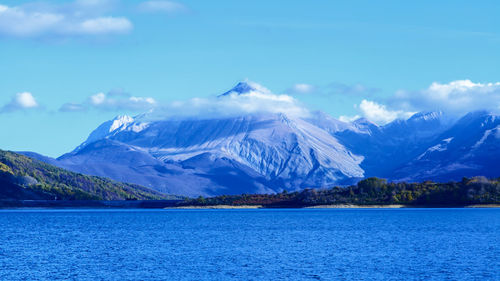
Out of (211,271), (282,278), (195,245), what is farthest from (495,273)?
(195,245)

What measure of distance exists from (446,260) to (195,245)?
144ft

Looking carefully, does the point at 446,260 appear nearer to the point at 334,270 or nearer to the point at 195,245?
the point at 334,270

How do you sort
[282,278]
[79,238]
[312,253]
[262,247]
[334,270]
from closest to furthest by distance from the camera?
[282,278], [334,270], [312,253], [262,247], [79,238]

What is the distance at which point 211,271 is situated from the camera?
90.5m

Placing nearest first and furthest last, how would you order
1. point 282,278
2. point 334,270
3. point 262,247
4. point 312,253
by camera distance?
point 282,278 < point 334,270 < point 312,253 < point 262,247

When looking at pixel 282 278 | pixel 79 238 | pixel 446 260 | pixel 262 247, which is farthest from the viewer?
pixel 79 238

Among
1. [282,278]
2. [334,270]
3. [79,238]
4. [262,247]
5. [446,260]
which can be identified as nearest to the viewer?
[282,278]

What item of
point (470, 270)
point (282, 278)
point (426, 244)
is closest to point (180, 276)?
point (282, 278)

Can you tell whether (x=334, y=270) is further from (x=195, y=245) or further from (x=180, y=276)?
(x=195, y=245)

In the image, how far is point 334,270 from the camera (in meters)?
90.4

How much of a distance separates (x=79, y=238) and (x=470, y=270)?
79.6 metres

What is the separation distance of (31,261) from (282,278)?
35559 millimetres

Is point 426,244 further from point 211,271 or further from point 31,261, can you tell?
point 31,261

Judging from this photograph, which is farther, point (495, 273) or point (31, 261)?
point (31, 261)
